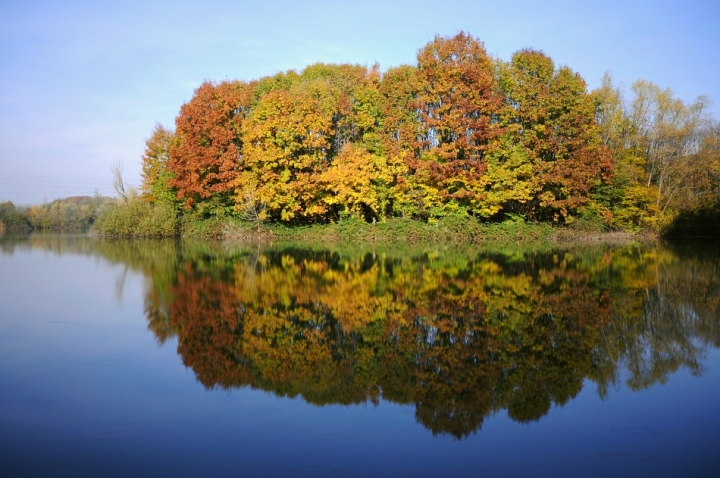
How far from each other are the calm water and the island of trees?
20461mm

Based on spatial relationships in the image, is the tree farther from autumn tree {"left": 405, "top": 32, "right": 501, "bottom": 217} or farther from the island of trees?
autumn tree {"left": 405, "top": 32, "right": 501, "bottom": 217}

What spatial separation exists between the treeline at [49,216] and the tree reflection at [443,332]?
2162 inches

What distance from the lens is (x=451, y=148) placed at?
3241cm

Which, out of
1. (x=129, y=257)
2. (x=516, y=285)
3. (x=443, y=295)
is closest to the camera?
(x=443, y=295)

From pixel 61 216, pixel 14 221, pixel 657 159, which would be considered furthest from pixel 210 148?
pixel 61 216

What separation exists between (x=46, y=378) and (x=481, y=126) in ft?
95.0

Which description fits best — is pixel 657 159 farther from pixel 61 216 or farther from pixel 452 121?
pixel 61 216

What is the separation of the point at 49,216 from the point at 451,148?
54.0 metres

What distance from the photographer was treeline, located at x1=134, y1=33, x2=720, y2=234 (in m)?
32.7

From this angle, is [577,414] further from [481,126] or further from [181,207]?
[181,207]

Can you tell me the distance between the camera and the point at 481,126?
107 ft

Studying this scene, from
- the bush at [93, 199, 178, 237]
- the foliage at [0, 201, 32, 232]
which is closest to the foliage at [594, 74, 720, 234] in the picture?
the bush at [93, 199, 178, 237]

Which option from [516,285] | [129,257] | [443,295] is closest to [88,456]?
[443,295]

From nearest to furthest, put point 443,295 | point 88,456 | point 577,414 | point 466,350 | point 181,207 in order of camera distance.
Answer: point 88,456 → point 577,414 → point 466,350 → point 443,295 → point 181,207
